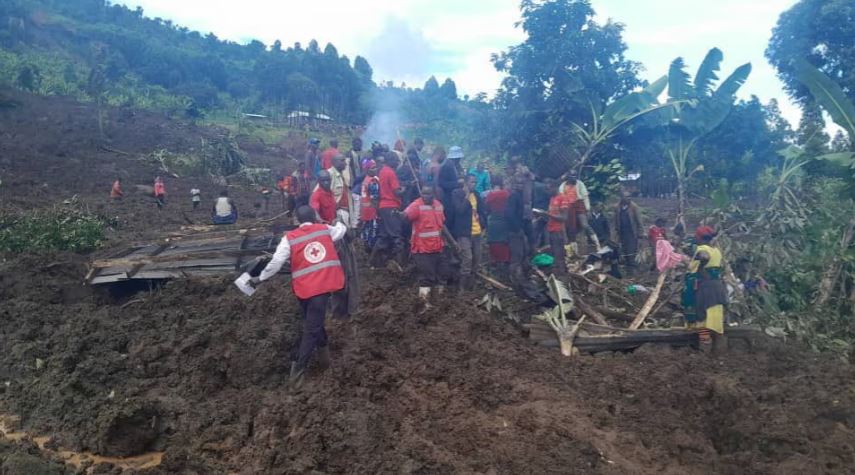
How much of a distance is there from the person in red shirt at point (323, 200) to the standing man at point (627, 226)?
205 inches

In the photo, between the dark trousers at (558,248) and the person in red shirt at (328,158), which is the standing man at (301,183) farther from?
the dark trousers at (558,248)

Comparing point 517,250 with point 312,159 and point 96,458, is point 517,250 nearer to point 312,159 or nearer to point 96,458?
point 312,159

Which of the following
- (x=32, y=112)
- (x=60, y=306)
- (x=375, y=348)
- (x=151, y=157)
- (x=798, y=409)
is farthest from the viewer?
(x=32, y=112)

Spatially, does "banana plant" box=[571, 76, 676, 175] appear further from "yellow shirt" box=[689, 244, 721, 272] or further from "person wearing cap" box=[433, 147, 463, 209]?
"yellow shirt" box=[689, 244, 721, 272]

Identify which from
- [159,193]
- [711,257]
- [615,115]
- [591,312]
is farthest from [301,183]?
[711,257]

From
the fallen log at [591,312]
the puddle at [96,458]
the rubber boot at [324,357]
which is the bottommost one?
the puddle at [96,458]

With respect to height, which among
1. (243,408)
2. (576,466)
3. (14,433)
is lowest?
(14,433)

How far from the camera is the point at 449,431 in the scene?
4.99 m

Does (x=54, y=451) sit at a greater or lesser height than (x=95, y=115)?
lesser

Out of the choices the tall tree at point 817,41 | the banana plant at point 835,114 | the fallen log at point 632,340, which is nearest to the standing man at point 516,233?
the fallen log at point 632,340

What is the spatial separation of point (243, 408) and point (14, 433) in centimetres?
206

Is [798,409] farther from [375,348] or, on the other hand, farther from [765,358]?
[375,348]

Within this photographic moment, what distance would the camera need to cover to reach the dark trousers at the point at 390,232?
31.9ft

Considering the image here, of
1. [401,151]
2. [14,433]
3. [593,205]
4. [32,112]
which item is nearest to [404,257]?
[401,151]
